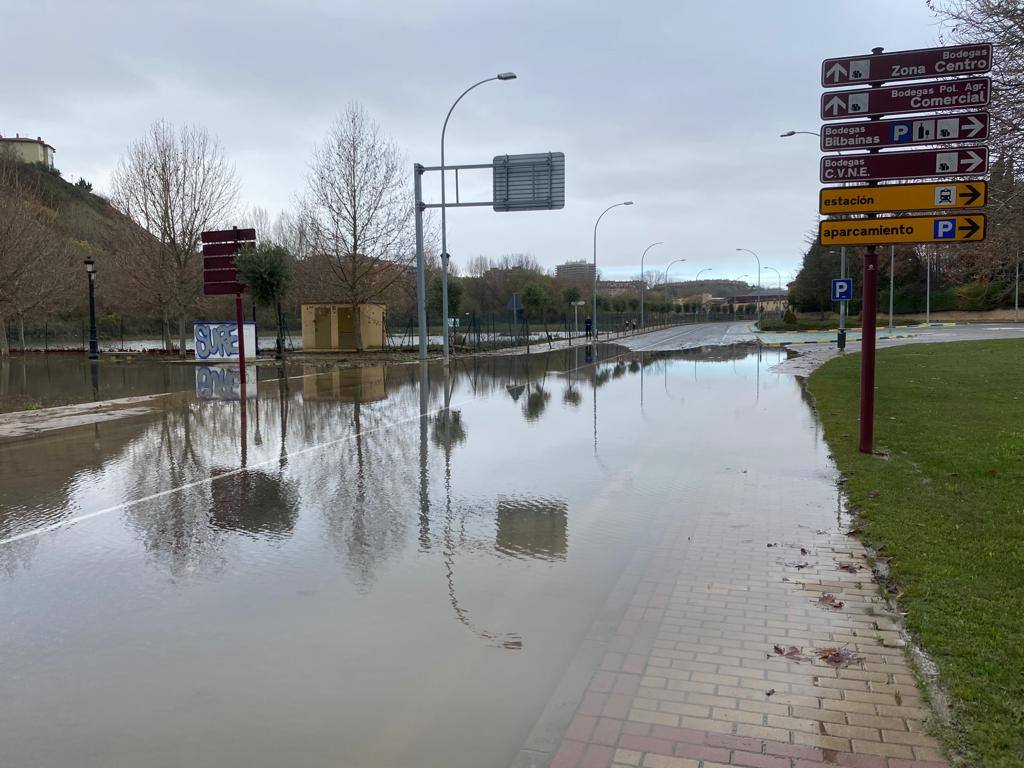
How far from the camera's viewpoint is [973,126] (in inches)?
350

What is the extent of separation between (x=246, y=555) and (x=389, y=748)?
3.20m

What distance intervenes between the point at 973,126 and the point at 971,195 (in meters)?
0.77

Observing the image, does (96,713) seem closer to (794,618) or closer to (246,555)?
(246,555)

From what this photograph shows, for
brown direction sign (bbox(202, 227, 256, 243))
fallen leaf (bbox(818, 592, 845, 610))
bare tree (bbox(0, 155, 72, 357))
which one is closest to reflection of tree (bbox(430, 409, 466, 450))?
fallen leaf (bbox(818, 592, 845, 610))

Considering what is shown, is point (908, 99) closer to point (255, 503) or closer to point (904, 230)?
point (904, 230)

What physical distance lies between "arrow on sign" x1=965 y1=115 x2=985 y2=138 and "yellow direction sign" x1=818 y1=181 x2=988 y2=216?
55cm

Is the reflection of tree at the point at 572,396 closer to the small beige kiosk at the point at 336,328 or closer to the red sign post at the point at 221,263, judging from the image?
the red sign post at the point at 221,263

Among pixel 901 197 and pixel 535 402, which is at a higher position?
pixel 901 197

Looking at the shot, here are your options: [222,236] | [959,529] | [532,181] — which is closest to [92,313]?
[222,236]

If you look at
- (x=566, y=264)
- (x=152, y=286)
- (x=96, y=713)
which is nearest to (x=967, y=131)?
(x=96, y=713)

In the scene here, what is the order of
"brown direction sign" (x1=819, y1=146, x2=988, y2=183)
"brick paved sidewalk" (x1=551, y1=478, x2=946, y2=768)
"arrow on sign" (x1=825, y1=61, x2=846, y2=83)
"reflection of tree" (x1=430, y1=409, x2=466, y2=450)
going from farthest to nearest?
"reflection of tree" (x1=430, y1=409, x2=466, y2=450) → "arrow on sign" (x1=825, y1=61, x2=846, y2=83) → "brown direction sign" (x1=819, y1=146, x2=988, y2=183) → "brick paved sidewalk" (x1=551, y1=478, x2=946, y2=768)

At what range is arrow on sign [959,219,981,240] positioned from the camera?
29.5 ft

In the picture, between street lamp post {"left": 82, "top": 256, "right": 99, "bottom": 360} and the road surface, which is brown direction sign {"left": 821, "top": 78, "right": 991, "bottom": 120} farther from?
the road surface

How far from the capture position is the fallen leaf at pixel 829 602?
491 centimetres
